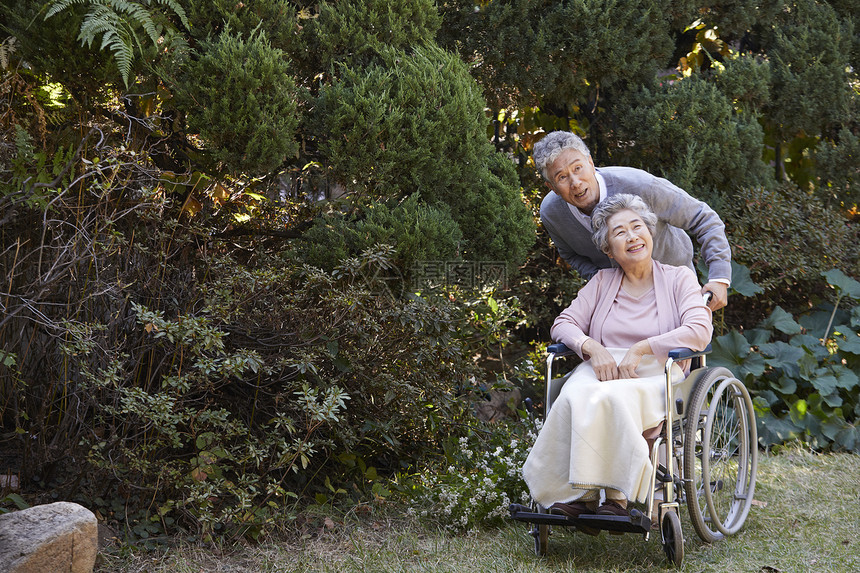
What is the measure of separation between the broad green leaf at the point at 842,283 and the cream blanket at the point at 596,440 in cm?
256

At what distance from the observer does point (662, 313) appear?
9.53 feet

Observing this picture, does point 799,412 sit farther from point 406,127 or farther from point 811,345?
point 406,127

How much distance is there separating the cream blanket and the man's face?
0.73m

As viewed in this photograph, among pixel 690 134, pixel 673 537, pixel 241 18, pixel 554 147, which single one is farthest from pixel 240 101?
pixel 690 134

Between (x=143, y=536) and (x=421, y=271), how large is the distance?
155cm

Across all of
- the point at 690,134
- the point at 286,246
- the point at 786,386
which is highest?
the point at 690,134

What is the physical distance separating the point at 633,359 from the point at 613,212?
1.78 feet

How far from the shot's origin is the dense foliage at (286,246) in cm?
294

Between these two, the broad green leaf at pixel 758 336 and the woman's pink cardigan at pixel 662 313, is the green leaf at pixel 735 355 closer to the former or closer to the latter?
the broad green leaf at pixel 758 336

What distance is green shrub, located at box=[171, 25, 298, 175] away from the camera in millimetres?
3166

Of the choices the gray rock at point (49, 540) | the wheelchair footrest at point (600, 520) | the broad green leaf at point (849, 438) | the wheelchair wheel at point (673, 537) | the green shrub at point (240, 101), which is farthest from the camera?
the broad green leaf at point (849, 438)

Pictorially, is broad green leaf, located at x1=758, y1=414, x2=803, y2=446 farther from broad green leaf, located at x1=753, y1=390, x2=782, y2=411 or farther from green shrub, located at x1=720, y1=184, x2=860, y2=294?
green shrub, located at x1=720, y1=184, x2=860, y2=294

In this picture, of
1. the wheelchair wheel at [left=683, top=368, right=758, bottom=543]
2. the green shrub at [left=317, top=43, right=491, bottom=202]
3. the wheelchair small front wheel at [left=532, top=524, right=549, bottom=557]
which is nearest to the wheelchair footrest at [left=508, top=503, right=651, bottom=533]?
the wheelchair small front wheel at [left=532, top=524, right=549, bottom=557]

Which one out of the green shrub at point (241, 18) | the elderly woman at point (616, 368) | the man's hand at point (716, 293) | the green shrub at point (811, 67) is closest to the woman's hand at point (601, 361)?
the elderly woman at point (616, 368)
